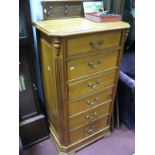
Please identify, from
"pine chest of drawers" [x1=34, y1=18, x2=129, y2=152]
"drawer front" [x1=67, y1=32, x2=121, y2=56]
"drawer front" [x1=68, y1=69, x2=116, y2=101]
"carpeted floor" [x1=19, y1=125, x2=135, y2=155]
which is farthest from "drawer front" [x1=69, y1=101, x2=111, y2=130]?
"drawer front" [x1=67, y1=32, x2=121, y2=56]

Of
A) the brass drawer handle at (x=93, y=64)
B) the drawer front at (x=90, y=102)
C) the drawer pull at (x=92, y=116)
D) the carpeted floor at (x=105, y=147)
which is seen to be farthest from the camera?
the carpeted floor at (x=105, y=147)

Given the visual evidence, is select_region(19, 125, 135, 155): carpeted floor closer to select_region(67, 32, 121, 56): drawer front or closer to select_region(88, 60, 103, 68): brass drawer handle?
select_region(88, 60, 103, 68): brass drawer handle

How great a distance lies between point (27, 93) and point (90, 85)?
20.4 inches

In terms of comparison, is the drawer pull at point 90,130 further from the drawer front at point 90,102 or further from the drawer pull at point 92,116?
the drawer front at point 90,102

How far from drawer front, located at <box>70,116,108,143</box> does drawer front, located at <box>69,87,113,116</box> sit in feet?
0.70

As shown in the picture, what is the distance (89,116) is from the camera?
4.52 ft

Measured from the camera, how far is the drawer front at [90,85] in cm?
114

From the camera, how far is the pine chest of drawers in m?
0.98

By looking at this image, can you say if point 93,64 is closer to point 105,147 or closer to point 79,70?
point 79,70

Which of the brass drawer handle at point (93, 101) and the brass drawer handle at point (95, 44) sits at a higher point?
the brass drawer handle at point (95, 44)

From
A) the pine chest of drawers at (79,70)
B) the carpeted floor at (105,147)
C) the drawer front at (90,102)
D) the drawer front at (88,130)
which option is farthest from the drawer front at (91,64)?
the carpeted floor at (105,147)

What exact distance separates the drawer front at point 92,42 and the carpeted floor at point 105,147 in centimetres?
96
